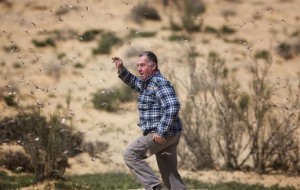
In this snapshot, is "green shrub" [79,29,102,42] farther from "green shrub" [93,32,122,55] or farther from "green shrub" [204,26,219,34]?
"green shrub" [204,26,219,34]

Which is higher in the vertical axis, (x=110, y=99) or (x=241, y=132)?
(x=110, y=99)

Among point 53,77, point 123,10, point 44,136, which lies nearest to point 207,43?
point 123,10

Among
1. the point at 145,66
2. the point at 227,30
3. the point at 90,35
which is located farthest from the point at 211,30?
the point at 145,66

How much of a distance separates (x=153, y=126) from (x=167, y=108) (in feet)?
0.79

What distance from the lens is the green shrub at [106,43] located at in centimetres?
2272

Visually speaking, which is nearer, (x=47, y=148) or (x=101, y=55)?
(x=47, y=148)

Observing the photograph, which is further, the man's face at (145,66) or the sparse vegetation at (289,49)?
the sparse vegetation at (289,49)

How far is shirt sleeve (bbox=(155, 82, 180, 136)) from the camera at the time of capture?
4.96 metres

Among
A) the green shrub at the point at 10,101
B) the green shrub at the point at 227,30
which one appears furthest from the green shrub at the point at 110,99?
the green shrub at the point at 227,30

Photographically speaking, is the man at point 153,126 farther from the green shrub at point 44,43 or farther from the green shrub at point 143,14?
the green shrub at point 143,14

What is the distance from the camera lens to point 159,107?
5.17 meters

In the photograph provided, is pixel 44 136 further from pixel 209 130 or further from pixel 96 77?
pixel 96 77

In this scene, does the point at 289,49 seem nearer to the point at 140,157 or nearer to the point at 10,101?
the point at 10,101

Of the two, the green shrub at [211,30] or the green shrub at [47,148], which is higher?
the green shrub at [211,30]
